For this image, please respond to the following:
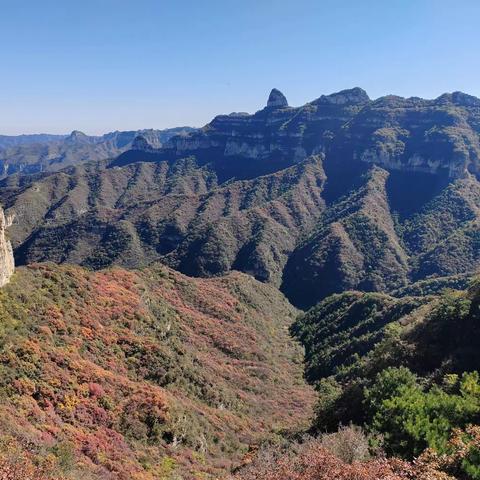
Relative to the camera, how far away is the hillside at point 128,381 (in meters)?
35.6

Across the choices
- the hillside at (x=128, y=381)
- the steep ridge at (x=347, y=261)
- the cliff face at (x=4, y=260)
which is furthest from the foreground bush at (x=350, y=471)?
the steep ridge at (x=347, y=261)

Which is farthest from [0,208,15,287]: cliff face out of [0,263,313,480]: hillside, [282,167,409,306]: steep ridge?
[282,167,409,306]: steep ridge

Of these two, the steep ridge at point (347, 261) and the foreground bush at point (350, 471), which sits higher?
the foreground bush at point (350, 471)

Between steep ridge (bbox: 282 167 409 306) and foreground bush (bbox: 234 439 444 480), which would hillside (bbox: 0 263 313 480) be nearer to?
foreground bush (bbox: 234 439 444 480)

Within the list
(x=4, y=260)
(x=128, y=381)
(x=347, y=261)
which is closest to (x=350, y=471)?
(x=128, y=381)

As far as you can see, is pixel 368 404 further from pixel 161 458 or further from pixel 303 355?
pixel 303 355

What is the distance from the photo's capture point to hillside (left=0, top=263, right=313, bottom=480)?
Answer: 3556 centimetres

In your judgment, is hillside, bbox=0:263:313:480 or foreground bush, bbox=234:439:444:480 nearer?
foreground bush, bbox=234:439:444:480

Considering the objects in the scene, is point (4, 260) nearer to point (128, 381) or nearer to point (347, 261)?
point (128, 381)

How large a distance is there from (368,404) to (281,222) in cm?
16229

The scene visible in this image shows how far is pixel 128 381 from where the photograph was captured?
49.4m

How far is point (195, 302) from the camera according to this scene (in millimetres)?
90062

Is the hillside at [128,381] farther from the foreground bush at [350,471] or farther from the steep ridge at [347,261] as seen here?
the steep ridge at [347,261]

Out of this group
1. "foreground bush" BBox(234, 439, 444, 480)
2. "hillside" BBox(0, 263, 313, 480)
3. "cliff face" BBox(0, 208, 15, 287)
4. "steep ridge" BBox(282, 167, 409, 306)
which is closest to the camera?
"foreground bush" BBox(234, 439, 444, 480)
